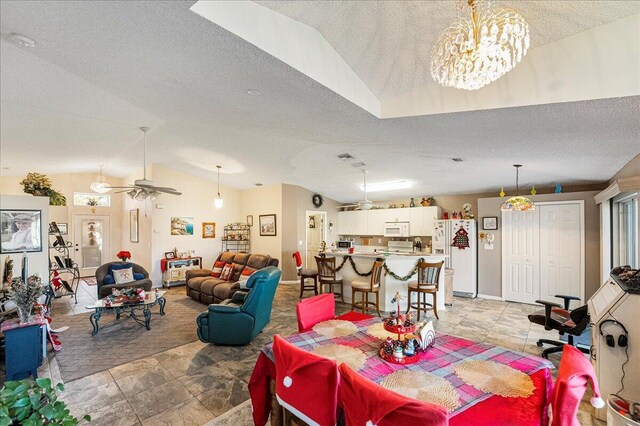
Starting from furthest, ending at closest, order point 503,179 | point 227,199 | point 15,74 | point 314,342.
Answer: point 227,199 < point 503,179 < point 15,74 < point 314,342

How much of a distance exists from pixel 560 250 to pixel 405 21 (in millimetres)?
5659

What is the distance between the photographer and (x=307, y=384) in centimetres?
151

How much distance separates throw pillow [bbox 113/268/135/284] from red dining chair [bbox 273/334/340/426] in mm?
5749

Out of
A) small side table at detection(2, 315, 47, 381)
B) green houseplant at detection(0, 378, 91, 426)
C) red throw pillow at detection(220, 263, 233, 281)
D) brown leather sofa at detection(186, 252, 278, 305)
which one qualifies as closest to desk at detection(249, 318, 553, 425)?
green houseplant at detection(0, 378, 91, 426)

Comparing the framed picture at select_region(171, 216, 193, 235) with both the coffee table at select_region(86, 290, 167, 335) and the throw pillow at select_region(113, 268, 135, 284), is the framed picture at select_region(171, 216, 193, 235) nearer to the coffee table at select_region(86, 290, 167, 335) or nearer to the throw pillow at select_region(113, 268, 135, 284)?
the throw pillow at select_region(113, 268, 135, 284)

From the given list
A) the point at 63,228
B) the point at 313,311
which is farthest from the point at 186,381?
the point at 63,228

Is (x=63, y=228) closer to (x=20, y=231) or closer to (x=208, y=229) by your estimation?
(x=208, y=229)

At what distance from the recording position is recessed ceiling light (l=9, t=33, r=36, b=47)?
7.57 ft

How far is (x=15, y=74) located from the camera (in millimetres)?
2996

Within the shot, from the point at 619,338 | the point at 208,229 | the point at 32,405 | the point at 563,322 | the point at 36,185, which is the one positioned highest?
the point at 36,185

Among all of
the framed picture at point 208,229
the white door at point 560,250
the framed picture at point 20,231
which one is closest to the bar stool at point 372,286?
the white door at point 560,250

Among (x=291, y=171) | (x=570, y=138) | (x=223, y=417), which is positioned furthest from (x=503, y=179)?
(x=223, y=417)

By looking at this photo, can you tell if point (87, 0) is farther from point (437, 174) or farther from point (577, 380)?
point (437, 174)

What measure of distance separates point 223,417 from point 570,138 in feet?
14.3
